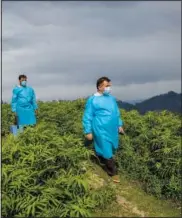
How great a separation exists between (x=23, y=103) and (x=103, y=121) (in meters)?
4.81

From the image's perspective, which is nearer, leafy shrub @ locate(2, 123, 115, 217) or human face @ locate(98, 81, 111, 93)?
leafy shrub @ locate(2, 123, 115, 217)

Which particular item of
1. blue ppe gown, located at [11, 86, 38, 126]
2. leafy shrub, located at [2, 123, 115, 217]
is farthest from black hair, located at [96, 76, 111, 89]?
blue ppe gown, located at [11, 86, 38, 126]

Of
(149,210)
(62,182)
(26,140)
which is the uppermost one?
(26,140)

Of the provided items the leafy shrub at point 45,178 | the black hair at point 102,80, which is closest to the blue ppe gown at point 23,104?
the black hair at point 102,80

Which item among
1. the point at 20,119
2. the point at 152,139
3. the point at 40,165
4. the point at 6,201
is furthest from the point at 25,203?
the point at 20,119

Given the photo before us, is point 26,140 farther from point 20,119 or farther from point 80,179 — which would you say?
point 20,119

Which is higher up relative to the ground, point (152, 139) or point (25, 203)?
point (152, 139)

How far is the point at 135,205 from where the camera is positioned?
8.05m

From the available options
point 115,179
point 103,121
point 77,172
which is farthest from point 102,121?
point 77,172

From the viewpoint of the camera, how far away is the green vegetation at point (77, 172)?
7.14 meters

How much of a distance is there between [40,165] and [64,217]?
0.94 metres

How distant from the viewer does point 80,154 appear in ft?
26.2

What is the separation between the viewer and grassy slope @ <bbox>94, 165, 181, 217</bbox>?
772 centimetres

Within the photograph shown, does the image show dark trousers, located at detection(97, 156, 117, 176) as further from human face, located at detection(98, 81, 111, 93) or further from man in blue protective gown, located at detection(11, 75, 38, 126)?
man in blue protective gown, located at detection(11, 75, 38, 126)
